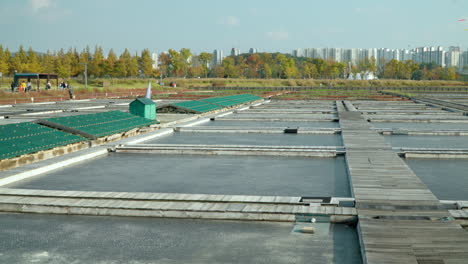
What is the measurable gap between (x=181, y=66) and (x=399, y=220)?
12141 cm

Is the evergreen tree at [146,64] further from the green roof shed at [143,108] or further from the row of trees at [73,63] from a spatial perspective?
the green roof shed at [143,108]

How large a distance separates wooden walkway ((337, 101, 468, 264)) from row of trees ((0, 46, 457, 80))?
77.7m

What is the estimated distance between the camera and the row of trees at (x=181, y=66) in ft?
286

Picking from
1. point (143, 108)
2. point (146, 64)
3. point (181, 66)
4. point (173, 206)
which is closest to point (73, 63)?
point (146, 64)

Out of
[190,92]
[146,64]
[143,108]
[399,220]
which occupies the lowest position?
[399,220]

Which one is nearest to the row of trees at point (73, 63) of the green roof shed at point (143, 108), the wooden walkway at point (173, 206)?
the green roof shed at point (143, 108)

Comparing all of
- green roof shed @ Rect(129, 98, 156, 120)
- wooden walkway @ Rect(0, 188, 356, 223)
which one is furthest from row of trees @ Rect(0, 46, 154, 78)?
wooden walkway @ Rect(0, 188, 356, 223)

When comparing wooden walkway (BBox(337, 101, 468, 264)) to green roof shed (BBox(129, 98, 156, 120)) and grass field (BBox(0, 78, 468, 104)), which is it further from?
grass field (BBox(0, 78, 468, 104))

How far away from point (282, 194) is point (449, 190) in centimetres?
329

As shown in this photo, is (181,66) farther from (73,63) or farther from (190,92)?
(190,92)

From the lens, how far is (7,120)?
2455 cm

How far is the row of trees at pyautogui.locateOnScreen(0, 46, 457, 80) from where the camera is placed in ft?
286

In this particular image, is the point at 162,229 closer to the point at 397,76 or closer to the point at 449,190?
the point at 449,190

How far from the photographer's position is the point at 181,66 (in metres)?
126
